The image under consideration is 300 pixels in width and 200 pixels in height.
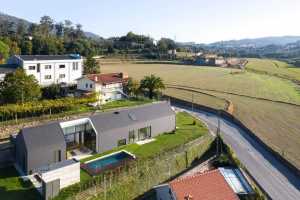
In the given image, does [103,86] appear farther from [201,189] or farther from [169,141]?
[201,189]

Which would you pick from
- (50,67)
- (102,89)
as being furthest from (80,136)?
(50,67)

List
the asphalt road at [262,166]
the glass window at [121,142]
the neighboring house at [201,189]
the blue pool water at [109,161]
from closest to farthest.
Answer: the neighboring house at [201,189], the blue pool water at [109,161], the asphalt road at [262,166], the glass window at [121,142]

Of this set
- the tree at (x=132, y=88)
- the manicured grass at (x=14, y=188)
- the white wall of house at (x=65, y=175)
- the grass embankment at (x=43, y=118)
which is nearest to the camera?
the manicured grass at (x=14, y=188)

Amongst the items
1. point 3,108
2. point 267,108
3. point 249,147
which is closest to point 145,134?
point 249,147

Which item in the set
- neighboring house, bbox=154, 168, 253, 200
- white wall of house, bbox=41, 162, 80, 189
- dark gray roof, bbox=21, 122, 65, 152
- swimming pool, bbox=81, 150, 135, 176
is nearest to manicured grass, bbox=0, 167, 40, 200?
white wall of house, bbox=41, 162, 80, 189

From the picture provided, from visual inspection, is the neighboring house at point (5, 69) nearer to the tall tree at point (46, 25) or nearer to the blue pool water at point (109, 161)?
the blue pool water at point (109, 161)

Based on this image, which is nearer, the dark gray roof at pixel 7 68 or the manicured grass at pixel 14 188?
the manicured grass at pixel 14 188

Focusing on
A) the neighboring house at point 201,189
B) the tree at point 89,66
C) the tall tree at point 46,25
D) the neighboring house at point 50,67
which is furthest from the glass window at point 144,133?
the tall tree at point 46,25

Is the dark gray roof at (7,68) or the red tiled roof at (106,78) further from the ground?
the dark gray roof at (7,68)

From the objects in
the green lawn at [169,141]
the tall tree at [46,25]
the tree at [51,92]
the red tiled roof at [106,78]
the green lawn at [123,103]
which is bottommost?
the green lawn at [169,141]
